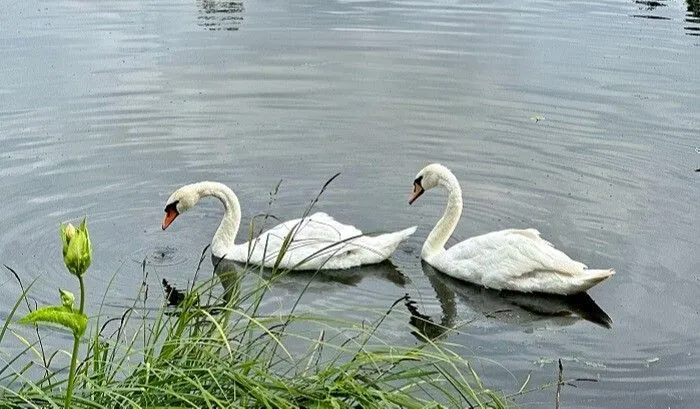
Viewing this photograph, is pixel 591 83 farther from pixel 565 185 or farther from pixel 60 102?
pixel 60 102

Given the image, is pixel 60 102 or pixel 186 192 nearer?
pixel 186 192

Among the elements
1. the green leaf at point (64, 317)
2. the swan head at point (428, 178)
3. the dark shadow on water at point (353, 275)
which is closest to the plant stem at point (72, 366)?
the green leaf at point (64, 317)

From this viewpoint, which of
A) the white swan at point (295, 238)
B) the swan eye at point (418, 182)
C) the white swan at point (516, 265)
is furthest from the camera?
the swan eye at point (418, 182)

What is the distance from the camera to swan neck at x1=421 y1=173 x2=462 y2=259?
9422mm

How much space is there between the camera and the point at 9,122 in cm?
1304

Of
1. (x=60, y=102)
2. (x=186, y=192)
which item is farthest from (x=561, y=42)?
(x=186, y=192)

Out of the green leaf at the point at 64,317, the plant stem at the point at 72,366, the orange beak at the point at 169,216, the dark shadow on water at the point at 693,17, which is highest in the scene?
the green leaf at the point at 64,317

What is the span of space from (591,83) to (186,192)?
7599 mm

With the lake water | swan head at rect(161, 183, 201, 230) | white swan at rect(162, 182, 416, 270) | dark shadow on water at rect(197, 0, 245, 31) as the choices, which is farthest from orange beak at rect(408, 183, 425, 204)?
dark shadow on water at rect(197, 0, 245, 31)

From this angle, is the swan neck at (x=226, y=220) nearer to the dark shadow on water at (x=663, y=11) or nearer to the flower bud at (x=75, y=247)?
the flower bud at (x=75, y=247)

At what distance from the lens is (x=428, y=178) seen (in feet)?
32.7

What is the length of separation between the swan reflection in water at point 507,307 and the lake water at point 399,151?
34 mm

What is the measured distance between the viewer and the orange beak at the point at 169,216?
31.9ft

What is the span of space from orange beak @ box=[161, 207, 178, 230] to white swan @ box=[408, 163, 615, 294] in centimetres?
247
